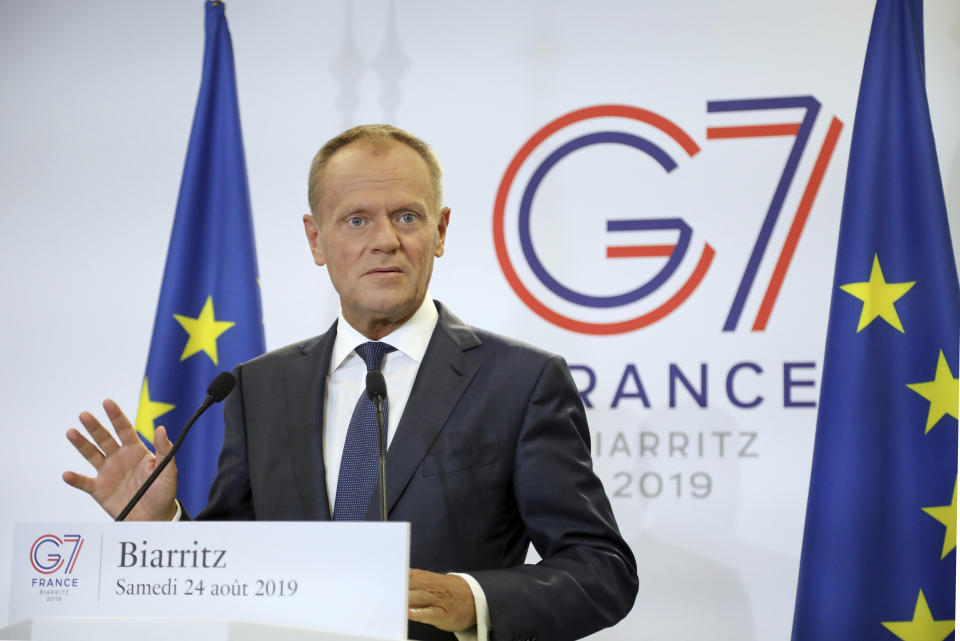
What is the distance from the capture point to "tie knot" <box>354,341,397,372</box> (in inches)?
97.5

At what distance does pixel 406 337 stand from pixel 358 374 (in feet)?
0.48

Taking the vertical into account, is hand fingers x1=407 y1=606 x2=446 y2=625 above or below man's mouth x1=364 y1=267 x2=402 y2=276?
below

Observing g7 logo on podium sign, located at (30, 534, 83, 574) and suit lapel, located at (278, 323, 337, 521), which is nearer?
g7 logo on podium sign, located at (30, 534, 83, 574)

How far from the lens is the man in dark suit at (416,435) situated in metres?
2.19

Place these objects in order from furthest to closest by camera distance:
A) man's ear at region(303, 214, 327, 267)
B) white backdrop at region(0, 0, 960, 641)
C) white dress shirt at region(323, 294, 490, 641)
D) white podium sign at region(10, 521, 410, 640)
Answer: white backdrop at region(0, 0, 960, 641) < man's ear at region(303, 214, 327, 267) < white dress shirt at region(323, 294, 490, 641) < white podium sign at region(10, 521, 410, 640)

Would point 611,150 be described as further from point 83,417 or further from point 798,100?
point 83,417

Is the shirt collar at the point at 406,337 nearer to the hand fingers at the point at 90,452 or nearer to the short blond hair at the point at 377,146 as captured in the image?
the short blond hair at the point at 377,146

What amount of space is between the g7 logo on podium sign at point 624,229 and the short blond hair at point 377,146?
123cm

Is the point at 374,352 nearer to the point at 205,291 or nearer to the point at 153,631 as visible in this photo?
the point at 153,631

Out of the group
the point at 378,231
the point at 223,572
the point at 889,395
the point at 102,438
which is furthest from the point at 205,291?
the point at 223,572

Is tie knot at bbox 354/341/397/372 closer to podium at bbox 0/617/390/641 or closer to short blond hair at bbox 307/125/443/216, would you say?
short blond hair at bbox 307/125/443/216

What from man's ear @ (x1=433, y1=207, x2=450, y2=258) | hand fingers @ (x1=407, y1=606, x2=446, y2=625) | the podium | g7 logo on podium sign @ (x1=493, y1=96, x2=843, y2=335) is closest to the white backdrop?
g7 logo on podium sign @ (x1=493, y1=96, x2=843, y2=335)

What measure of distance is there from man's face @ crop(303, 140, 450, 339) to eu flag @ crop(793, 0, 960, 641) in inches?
61.5

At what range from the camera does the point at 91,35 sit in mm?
4324
